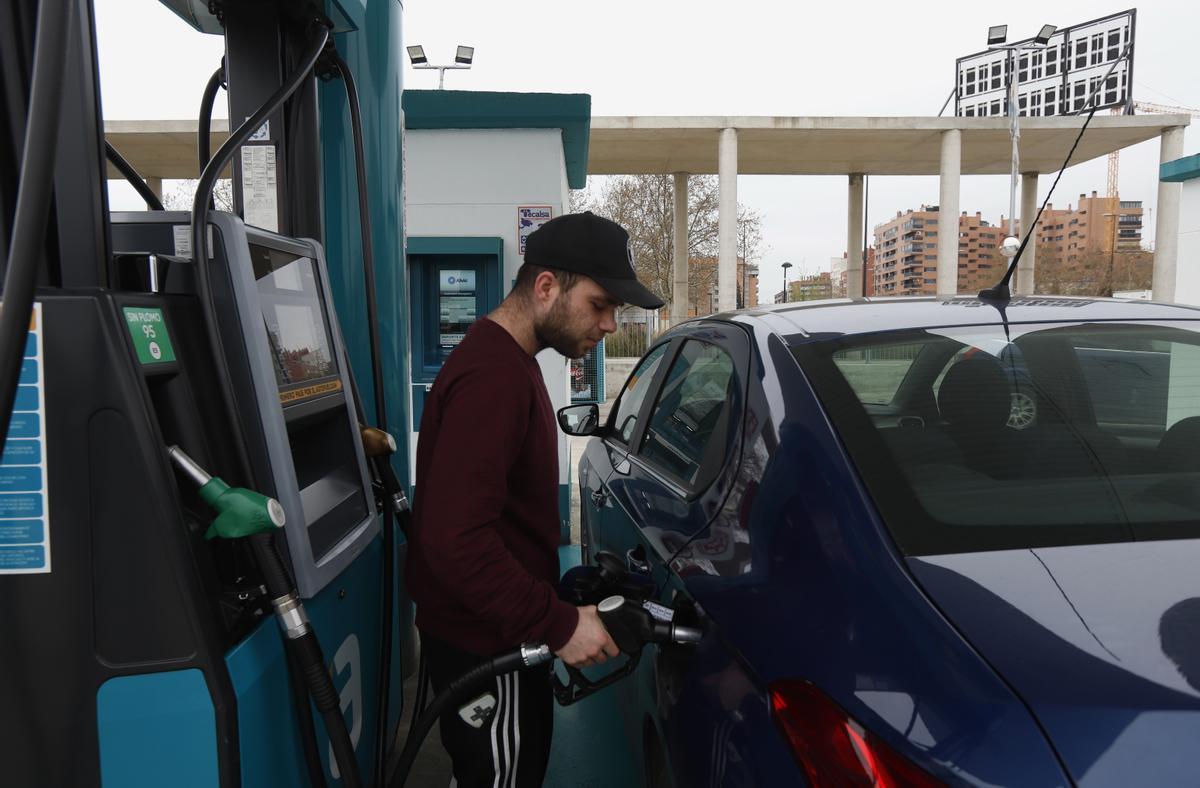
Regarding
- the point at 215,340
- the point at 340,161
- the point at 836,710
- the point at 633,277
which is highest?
the point at 340,161

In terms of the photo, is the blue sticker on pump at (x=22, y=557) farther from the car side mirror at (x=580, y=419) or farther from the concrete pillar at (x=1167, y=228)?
the concrete pillar at (x=1167, y=228)

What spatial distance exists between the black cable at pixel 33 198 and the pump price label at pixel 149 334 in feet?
1.01

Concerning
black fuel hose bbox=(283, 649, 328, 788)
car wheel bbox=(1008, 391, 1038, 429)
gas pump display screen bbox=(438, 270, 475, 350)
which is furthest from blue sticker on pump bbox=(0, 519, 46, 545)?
gas pump display screen bbox=(438, 270, 475, 350)

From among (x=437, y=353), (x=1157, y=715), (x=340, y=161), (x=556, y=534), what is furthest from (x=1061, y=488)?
(x=437, y=353)

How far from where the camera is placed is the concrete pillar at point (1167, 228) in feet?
69.9

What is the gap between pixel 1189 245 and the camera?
15320mm

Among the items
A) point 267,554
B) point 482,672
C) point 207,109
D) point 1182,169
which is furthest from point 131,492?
point 1182,169

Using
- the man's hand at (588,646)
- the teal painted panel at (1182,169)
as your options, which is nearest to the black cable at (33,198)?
the man's hand at (588,646)

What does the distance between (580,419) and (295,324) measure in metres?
1.55

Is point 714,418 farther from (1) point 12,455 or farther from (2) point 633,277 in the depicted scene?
(1) point 12,455

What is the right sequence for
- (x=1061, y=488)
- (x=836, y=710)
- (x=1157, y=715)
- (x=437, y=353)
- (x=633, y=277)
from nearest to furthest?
(x=1157, y=715) < (x=836, y=710) < (x=1061, y=488) < (x=633, y=277) < (x=437, y=353)

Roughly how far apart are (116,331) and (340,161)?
1733 mm

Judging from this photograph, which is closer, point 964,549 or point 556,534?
point 964,549

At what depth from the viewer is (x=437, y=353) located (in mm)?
6188
